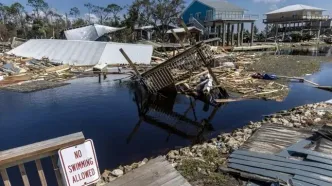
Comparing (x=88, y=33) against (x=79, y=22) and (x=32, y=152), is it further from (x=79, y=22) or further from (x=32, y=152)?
(x=32, y=152)

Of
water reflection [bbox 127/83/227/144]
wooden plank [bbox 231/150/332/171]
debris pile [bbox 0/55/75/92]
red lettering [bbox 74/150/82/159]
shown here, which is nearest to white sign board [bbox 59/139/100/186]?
red lettering [bbox 74/150/82/159]

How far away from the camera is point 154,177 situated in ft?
17.3

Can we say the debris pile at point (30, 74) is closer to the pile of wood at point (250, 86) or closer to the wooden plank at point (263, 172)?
the pile of wood at point (250, 86)

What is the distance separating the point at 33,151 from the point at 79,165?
0.45m

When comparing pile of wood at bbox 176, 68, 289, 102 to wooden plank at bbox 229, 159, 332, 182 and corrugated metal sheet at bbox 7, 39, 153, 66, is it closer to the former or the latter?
wooden plank at bbox 229, 159, 332, 182

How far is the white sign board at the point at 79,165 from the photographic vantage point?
2.56 meters

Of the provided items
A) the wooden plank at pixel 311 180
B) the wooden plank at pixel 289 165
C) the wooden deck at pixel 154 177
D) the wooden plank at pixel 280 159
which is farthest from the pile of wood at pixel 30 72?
the wooden plank at pixel 311 180

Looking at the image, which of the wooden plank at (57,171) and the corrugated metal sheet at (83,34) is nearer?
the wooden plank at (57,171)

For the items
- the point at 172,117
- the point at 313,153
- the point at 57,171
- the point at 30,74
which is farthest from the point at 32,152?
the point at 30,74

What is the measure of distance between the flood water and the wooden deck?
10.1 ft

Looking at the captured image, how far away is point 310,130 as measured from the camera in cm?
812

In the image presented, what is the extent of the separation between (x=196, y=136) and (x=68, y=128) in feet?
18.6

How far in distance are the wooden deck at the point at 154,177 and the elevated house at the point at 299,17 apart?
6657 centimetres

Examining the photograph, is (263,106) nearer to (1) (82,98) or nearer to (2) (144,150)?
(2) (144,150)
